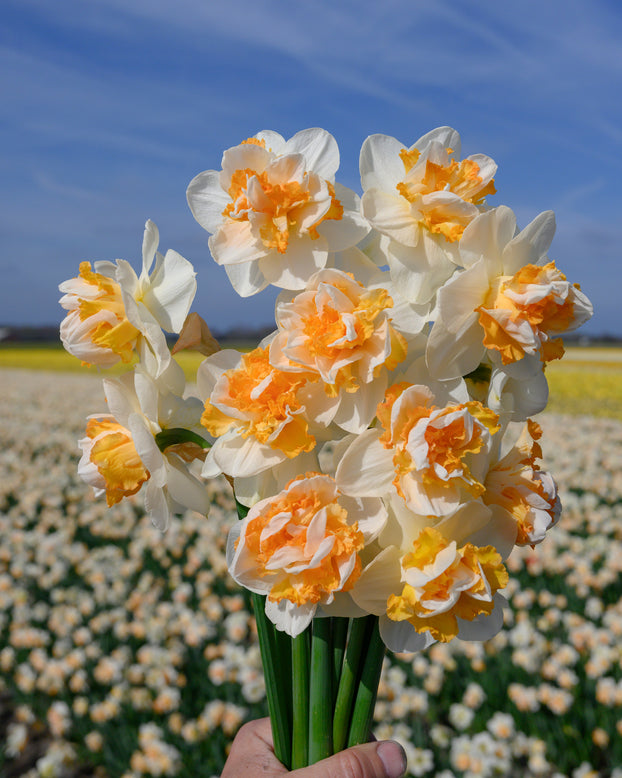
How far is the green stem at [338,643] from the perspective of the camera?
4.43ft

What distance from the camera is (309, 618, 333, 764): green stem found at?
1.31m

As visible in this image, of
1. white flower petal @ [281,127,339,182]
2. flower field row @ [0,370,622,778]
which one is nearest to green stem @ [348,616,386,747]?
white flower petal @ [281,127,339,182]

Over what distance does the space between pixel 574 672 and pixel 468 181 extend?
285cm

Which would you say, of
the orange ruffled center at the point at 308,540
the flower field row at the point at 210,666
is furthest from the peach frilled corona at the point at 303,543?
the flower field row at the point at 210,666

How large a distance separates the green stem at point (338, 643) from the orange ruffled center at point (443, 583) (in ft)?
0.91

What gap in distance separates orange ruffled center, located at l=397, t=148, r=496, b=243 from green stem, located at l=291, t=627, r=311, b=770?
2.75 ft

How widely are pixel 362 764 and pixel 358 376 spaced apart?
0.82 meters

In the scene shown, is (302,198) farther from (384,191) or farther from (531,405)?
(531,405)

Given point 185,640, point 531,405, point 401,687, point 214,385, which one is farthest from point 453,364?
point 185,640

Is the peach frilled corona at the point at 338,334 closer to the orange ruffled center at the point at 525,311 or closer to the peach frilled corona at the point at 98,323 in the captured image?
the orange ruffled center at the point at 525,311

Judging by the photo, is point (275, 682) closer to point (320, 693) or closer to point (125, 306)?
point (320, 693)

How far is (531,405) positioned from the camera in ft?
3.86

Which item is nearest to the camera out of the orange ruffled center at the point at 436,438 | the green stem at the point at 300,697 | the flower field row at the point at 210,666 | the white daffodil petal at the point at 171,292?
the orange ruffled center at the point at 436,438

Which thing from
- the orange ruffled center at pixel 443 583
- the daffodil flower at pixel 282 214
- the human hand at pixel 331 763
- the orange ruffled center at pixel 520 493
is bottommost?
the human hand at pixel 331 763
